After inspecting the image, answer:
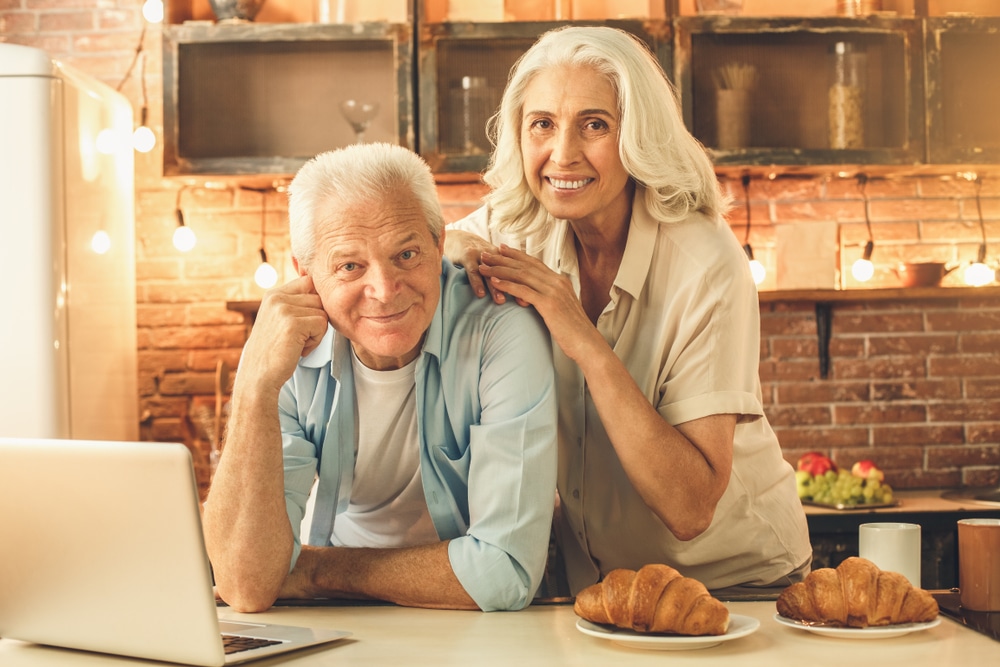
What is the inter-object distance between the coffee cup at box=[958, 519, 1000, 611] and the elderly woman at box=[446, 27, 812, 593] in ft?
1.33

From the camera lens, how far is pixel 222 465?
1628mm

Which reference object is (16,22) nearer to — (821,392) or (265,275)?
(265,275)

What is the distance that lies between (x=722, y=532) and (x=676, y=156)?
665mm

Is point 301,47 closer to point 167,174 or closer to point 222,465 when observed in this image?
point 167,174

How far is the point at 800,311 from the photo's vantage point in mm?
3824

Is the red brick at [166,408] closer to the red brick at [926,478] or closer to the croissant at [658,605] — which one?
the red brick at [926,478]

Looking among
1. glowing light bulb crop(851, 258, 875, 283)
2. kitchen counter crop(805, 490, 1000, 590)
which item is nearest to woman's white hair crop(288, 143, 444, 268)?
kitchen counter crop(805, 490, 1000, 590)

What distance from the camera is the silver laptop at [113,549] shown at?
116 centimetres

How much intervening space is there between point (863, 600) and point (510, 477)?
529 millimetres

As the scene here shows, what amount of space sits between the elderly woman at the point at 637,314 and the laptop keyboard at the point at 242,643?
655 mm

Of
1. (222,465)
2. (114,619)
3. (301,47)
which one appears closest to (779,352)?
(301,47)

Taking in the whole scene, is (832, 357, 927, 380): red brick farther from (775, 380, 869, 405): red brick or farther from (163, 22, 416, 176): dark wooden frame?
(163, 22, 416, 176): dark wooden frame

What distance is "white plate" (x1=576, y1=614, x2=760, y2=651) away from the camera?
125 centimetres

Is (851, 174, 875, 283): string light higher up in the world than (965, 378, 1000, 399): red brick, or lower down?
higher up
